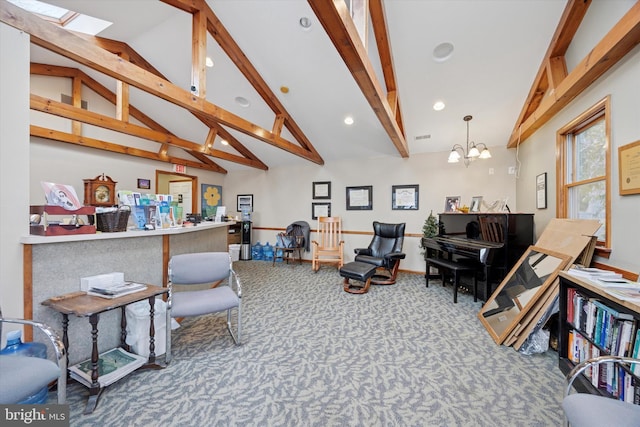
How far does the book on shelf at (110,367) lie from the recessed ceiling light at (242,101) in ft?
12.2

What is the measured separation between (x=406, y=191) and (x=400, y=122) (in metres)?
1.44

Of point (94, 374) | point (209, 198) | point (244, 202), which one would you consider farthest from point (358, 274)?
point (209, 198)

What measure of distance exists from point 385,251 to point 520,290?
2183mm

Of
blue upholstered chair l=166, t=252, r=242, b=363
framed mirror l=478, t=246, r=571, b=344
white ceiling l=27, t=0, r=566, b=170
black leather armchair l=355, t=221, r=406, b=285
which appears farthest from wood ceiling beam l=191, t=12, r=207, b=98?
framed mirror l=478, t=246, r=571, b=344

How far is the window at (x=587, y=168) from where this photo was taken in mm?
2045

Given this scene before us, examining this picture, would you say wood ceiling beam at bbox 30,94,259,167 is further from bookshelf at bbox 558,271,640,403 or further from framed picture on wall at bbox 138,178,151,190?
bookshelf at bbox 558,271,640,403

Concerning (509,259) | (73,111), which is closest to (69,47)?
(73,111)

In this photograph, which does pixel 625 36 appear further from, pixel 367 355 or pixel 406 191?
pixel 406 191

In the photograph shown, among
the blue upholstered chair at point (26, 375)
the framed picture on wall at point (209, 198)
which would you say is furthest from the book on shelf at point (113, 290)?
the framed picture on wall at point (209, 198)

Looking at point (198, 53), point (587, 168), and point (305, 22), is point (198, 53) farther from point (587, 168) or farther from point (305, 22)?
point (587, 168)

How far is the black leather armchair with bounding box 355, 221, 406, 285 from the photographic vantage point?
159 inches

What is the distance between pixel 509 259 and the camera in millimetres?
3039

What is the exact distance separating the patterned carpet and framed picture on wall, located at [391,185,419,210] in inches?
94.8

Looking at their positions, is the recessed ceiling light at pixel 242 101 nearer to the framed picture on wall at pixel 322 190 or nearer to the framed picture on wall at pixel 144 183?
the framed picture on wall at pixel 322 190
